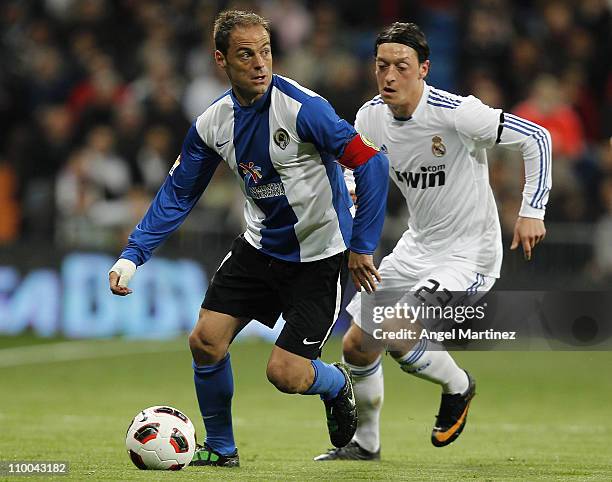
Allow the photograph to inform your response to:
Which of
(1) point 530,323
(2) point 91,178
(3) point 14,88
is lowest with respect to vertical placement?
(1) point 530,323

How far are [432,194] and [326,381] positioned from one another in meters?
1.44

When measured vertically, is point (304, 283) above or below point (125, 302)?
above

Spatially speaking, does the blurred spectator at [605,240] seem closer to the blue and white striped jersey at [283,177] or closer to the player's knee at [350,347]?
the player's knee at [350,347]

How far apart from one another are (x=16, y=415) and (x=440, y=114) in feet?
13.1

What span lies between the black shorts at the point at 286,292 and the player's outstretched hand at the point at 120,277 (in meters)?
0.49

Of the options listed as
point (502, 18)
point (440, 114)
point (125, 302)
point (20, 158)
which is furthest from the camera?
point (502, 18)

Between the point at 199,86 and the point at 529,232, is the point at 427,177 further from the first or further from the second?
the point at 199,86

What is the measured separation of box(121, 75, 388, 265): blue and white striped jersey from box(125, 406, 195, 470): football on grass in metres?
0.91

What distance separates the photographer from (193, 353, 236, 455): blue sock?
7215 mm

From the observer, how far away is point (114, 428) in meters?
9.08

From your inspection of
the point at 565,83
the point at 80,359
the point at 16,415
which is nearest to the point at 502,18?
the point at 565,83

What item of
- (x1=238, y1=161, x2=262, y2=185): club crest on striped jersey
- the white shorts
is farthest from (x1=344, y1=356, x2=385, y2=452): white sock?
(x1=238, y1=161, x2=262, y2=185): club crest on striped jersey

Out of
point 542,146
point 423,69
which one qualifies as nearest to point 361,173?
point 423,69

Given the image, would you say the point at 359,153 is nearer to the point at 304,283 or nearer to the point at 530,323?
the point at 304,283
